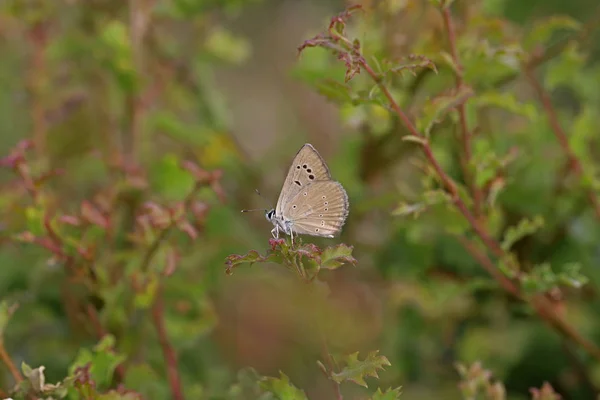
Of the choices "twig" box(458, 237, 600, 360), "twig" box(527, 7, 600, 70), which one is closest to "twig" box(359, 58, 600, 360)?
"twig" box(458, 237, 600, 360)

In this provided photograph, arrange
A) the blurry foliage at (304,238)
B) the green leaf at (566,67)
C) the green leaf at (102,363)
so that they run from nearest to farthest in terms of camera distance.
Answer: the green leaf at (102,363), the blurry foliage at (304,238), the green leaf at (566,67)

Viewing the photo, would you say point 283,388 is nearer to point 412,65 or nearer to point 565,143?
point 412,65

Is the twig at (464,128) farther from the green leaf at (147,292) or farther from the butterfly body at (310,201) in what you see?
the green leaf at (147,292)

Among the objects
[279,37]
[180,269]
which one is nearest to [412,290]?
[180,269]

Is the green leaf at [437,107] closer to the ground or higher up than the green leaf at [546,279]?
higher up

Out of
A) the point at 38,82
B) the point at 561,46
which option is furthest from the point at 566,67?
the point at 38,82

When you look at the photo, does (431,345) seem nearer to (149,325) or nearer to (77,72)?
(149,325)

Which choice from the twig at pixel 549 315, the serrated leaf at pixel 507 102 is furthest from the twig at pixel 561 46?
the twig at pixel 549 315
